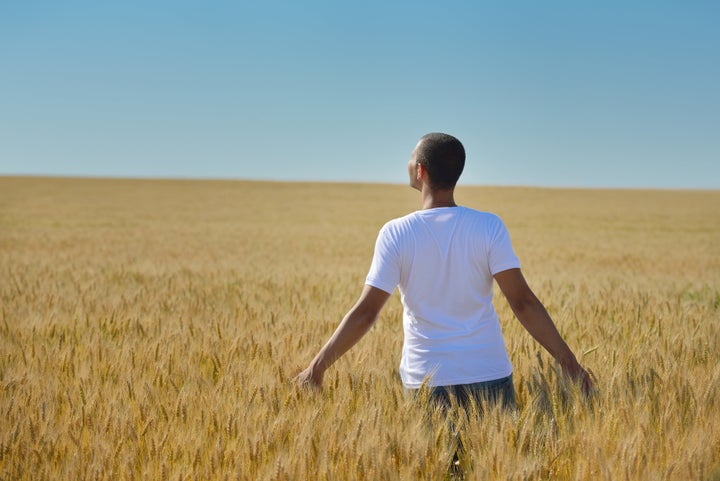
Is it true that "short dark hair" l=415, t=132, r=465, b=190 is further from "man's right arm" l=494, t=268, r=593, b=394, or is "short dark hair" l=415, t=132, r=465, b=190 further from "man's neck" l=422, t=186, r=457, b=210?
"man's right arm" l=494, t=268, r=593, b=394

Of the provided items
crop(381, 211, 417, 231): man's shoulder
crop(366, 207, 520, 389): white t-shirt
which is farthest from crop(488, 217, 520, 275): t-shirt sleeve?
crop(381, 211, 417, 231): man's shoulder

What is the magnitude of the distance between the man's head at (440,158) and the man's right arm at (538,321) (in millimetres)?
409

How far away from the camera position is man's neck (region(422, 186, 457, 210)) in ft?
7.83

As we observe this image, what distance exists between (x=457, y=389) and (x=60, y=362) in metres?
2.04

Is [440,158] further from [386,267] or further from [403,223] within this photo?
[386,267]

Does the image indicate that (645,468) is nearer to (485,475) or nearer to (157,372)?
(485,475)

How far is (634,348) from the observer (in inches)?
139

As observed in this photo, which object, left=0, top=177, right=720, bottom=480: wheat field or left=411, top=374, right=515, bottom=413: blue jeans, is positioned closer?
left=0, top=177, right=720, bottom=480: wheat field

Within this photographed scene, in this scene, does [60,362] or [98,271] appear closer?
[60,362]

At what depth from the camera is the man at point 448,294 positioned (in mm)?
2367

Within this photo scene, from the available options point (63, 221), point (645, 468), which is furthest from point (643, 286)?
point (63, 221)

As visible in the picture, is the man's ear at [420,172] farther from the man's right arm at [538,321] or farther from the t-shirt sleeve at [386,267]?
the man's right arm at [538,321]

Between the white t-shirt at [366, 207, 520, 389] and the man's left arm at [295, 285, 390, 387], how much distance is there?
0.17 feet

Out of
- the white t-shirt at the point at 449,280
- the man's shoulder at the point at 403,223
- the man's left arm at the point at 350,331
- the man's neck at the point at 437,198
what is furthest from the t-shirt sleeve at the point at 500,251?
the man's left arm at the point at 350,331
